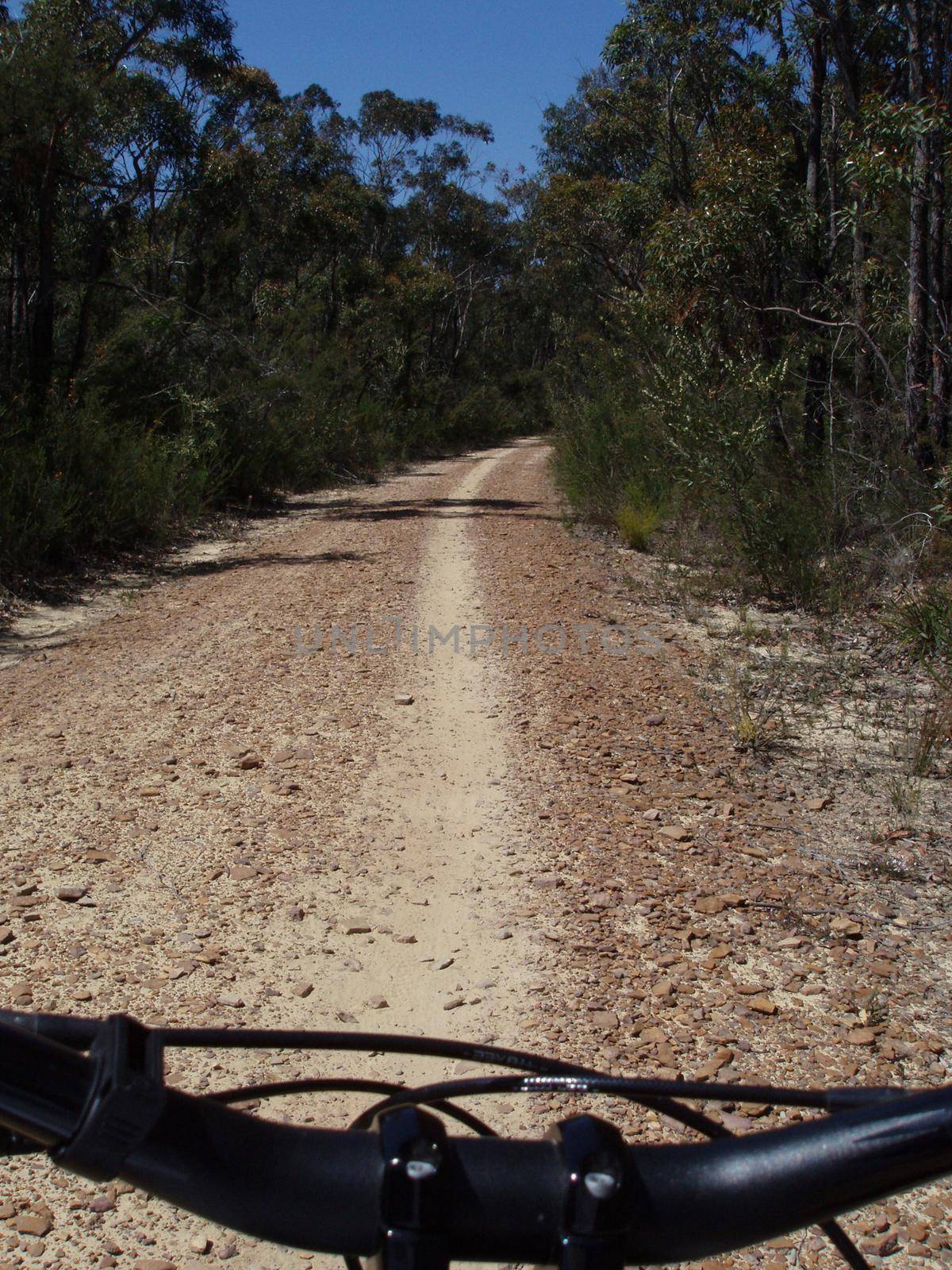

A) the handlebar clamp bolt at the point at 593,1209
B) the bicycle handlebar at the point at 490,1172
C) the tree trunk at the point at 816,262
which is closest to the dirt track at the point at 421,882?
the bicycle handlebar at the point at 490,1172

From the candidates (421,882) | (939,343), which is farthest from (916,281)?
(421,882)

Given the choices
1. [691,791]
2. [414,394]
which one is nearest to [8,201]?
[691,791]

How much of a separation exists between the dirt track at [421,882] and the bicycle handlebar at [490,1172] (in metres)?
2.02


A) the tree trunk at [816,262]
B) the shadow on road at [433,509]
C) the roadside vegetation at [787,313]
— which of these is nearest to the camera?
the roadside vegetation at [787,313]

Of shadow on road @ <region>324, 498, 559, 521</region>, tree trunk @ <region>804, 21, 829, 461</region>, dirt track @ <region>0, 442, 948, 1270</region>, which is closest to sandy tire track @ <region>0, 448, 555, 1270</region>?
dirt track @ <region>0, 442, 948, 1270</region>

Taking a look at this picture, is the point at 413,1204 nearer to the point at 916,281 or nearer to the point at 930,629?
the point at 930,629

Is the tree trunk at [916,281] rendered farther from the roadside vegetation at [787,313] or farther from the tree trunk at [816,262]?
the tree trunk at [816,262]

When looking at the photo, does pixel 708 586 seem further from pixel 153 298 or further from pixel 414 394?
pixel 414 394

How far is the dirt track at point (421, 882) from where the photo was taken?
138 inches

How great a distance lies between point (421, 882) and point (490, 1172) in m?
3.78

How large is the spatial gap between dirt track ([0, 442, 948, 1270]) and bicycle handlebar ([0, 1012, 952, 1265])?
2016mm

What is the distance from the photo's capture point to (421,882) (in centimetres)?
468

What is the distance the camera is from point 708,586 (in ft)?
34.3

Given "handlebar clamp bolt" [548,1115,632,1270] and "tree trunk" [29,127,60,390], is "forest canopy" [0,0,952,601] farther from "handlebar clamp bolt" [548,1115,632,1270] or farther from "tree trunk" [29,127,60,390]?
"handlebar clamp bolt" [548,1115,632,1270]
